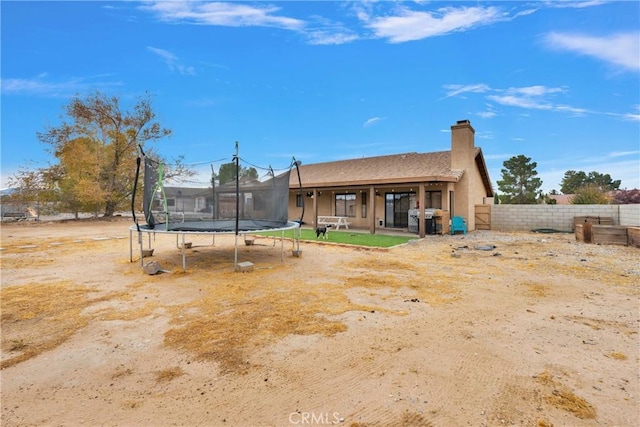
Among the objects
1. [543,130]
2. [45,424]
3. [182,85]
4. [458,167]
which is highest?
[182,85]

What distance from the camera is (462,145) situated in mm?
14617

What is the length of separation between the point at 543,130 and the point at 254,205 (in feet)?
70.9

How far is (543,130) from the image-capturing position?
2002 centimetres

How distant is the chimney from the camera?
47.7ft

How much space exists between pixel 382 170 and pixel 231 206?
423 inches

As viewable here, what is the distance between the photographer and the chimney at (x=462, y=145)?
14.5m

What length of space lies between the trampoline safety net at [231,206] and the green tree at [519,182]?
30397 millimetres

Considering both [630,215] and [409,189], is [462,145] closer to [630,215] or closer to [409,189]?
[409,189]

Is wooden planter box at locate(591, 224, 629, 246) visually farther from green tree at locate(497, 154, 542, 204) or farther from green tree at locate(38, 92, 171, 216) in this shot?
green tree at locate(38, 92, 171, 216)

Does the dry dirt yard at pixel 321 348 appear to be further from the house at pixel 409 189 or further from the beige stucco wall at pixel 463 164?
the beige stucco wall at pixel 463 164

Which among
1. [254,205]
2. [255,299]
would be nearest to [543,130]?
[254,205]

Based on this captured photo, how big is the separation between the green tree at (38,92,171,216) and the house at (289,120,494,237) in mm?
13725

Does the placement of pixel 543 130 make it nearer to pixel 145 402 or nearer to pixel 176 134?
pixel 145 402

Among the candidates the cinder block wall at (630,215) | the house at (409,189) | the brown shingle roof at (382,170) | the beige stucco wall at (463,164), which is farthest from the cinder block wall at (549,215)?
the brown shingle roof at (382,170)
